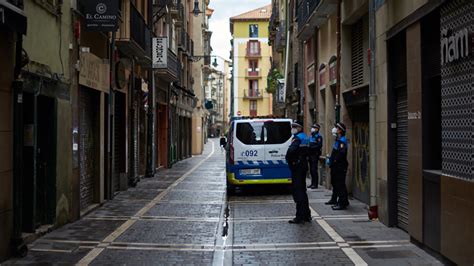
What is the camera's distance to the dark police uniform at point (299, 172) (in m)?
11.1

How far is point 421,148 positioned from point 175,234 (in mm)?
4396

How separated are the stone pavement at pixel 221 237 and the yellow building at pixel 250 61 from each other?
64580mm

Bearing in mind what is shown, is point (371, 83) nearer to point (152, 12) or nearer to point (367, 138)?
Answer: point (367, 138)

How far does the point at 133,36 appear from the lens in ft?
57.8

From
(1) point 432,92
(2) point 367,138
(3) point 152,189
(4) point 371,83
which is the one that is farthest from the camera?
(3) point 152,189

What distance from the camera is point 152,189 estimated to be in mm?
18297

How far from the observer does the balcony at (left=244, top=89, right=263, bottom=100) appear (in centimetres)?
7900

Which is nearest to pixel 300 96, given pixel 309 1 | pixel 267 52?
pixel 309 1

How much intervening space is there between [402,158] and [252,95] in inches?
2734

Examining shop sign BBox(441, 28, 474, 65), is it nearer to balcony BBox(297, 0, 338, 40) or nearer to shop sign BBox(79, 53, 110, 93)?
shop sign BBox(79, 53, 110, 93)

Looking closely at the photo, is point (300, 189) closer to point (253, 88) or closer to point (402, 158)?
point (402, 158)

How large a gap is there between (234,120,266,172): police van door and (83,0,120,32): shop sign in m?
5.42

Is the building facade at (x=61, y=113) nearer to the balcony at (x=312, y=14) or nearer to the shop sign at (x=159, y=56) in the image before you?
the shop sign at (x=159, y=56)

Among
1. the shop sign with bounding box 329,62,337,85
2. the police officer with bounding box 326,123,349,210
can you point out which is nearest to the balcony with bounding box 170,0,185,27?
the shop sign with bounding box 329,62,337,85
